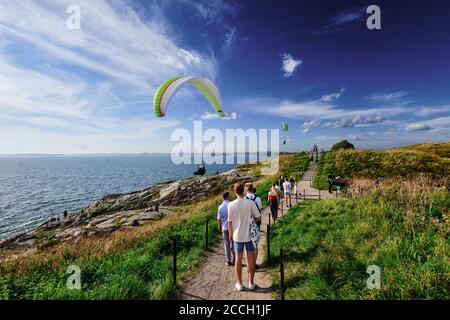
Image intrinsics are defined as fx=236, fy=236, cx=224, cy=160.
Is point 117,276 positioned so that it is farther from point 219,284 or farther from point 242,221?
point 242,221

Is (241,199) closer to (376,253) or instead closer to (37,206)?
(376,253)

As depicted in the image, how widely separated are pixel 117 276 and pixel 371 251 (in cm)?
626

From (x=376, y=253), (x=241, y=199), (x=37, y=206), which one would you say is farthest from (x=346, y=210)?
(x=37, y=206)

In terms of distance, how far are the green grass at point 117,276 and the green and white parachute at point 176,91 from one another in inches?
210

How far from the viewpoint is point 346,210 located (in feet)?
32.3

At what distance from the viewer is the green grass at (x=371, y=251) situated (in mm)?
4281

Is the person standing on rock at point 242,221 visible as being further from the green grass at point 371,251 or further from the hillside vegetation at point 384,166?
the hillside vegetation at point 384,166

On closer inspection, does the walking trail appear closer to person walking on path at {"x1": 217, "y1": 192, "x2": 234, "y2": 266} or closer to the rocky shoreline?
person walking on path at {"x1": 217, "y1": 192, "x2": 234, "y2": 266}

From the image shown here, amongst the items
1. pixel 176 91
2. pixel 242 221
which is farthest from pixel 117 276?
pixel 176 91

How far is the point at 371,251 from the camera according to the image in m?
5.78

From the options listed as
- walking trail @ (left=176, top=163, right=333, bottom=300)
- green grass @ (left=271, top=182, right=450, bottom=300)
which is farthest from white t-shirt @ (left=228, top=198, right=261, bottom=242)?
green grass @ (left=271, top=182, right=450, bottom=300)

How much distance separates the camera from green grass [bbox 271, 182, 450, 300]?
169 inches

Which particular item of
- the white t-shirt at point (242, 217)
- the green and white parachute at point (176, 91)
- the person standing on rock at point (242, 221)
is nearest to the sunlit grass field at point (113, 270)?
the person standing on rock at point (242, 221)
